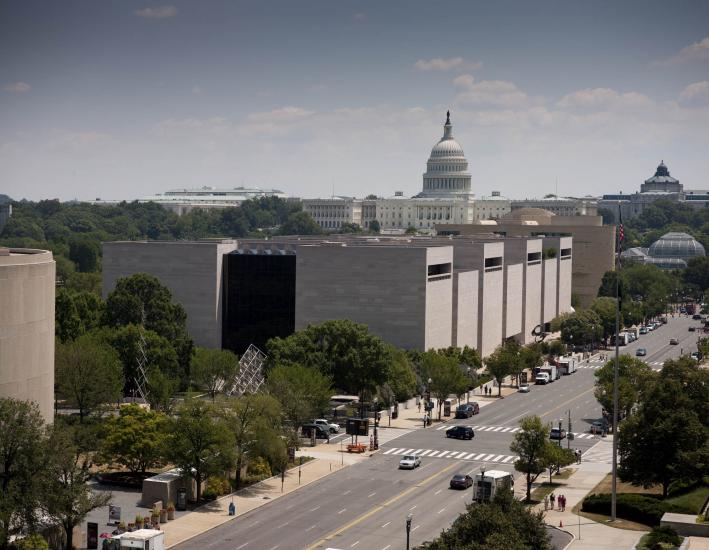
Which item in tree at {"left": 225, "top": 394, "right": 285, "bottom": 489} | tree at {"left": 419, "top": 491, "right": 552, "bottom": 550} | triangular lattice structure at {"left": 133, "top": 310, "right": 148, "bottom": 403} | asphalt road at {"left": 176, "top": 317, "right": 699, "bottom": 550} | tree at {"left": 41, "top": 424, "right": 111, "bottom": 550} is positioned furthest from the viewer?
triangular lattice structure at {"left": 133, "top": 310, "right": 148, "bottom": 403}

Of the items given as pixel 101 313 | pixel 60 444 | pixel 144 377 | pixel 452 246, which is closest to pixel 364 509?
pixel 60 444

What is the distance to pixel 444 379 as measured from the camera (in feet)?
294

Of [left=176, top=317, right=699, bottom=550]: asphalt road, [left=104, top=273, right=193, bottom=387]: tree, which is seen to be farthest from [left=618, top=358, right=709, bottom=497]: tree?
[left=104, top=273, right=193, bottom=387]: tree

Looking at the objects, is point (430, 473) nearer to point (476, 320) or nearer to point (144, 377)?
point (144, 377)

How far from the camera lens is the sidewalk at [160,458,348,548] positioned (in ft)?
183

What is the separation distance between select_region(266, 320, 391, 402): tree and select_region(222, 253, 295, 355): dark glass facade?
1761cm

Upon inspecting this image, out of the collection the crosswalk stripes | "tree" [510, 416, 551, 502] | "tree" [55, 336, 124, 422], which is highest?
"tree" [55, 336, 124, 422]

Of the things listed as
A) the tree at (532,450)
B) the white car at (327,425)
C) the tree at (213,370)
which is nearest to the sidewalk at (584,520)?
the tree at (532,450)

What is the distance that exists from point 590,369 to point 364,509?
6469 centimetres

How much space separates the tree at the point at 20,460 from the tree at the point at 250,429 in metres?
16.0

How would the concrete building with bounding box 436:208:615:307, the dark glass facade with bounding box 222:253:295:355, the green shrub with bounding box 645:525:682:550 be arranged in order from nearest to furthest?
the green shrub with bounding box 645:525:682:550 → the dark glass facade with bounding box 222:253:295:355 → the concrete building with bounding box 436:208:615:307

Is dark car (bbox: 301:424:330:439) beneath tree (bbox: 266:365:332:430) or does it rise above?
beneath

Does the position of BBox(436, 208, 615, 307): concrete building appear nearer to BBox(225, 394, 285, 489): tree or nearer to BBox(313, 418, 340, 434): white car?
BBox(313, 418, 340, 434): white car

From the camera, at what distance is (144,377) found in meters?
85.6
